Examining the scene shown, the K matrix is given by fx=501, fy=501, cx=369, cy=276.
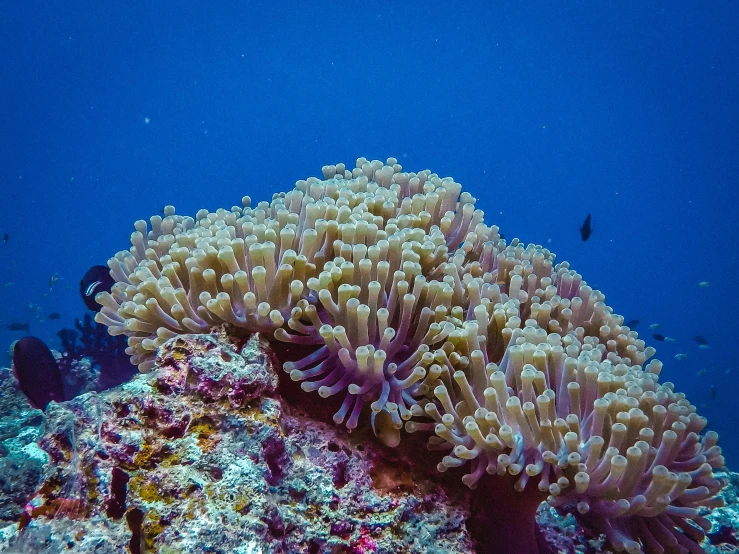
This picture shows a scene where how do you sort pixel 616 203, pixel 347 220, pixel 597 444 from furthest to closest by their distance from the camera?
pixel 616 203, pixel 347 220, pixel 597 444

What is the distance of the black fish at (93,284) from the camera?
5621 millimetres

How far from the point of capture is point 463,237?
3414 mm

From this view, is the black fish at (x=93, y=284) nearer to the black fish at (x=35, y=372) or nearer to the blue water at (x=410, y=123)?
the black fish at (x=35, y=372)

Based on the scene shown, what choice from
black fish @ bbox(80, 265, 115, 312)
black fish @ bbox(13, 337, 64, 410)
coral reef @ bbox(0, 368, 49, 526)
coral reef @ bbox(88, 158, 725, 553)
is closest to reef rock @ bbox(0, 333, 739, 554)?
coral reef @ bbox(88, 158, 725, 553)

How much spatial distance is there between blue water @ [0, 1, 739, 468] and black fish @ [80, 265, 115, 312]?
4983 cm

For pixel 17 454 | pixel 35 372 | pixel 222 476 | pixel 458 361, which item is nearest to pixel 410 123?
pixel 35 372

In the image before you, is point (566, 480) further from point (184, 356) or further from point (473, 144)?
point (473, 144)

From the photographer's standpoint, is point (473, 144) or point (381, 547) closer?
point (381, 547)

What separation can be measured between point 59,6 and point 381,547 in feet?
207

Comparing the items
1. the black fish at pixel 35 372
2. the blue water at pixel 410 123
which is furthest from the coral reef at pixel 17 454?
the blue water at pixel 410 123

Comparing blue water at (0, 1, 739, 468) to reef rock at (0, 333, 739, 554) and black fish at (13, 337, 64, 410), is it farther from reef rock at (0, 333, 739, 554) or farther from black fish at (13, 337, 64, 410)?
reef rock at (0, 333, 739, 554)

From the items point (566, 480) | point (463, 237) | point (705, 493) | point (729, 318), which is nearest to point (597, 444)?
point (566, 480)

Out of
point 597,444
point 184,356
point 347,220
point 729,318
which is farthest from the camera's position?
point 729,318

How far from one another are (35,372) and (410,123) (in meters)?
78.5
